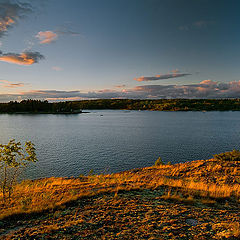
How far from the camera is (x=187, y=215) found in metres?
8.29

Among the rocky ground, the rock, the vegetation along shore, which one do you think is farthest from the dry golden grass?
the rock

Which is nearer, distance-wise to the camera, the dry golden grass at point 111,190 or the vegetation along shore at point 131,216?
the vegetation along shore at point 131,216

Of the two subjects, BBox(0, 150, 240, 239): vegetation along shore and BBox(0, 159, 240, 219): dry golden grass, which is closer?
BBox(0, 150, 240, 239): vegetation along shore

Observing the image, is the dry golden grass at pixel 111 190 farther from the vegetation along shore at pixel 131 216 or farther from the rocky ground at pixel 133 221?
the rocky ground at pixel 133 221

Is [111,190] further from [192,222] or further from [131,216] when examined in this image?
[192,222]

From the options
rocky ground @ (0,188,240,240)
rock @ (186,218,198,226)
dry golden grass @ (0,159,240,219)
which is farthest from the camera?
dry golden grass @ (0,159,240,219)

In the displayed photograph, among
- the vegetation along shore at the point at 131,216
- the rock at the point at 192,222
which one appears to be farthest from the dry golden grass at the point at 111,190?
the rock at the point at 192,222

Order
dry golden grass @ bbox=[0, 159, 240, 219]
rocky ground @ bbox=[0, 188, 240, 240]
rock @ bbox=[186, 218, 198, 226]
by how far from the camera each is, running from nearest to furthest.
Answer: rocky ground @ bbox=[0, 188, 240, 240] → rock @ bbox=[186, 218, 198, 226] → dry golden grass @ bbox=[0, 159, 240, 219]

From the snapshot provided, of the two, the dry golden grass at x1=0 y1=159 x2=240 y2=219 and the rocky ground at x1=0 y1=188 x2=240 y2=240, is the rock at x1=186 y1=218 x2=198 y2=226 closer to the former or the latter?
the rocky ground at x1=0 y1=188 x2=240 y2=240

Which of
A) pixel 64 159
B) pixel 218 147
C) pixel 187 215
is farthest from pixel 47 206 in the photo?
pixel 218 147

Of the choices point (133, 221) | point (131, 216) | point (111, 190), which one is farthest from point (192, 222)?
point (111, 190)

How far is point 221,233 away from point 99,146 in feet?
139

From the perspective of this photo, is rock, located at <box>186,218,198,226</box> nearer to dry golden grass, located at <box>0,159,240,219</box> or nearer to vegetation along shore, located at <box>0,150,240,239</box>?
vegetation along shore, located at <box>0,150,240,239</box>

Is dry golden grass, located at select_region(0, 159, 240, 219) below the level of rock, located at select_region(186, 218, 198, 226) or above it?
below
